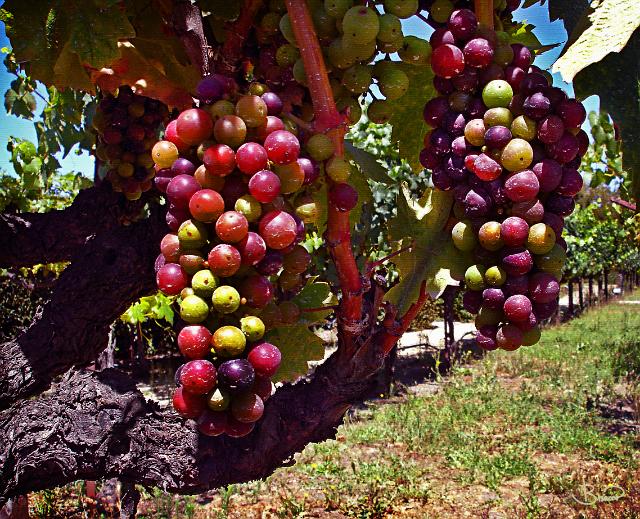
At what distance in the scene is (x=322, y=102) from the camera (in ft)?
3.03

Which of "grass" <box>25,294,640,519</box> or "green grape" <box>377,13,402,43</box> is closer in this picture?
"green grape" <box>377,13,402,43</box>

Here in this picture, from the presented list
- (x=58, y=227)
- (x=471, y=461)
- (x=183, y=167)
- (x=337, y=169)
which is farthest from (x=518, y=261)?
(x=471, y=461)

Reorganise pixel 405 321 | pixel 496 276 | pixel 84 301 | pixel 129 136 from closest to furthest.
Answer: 1. pixel 496 276
2. pixel 405 321
3. pixel 84 301
4. pixel 129 136

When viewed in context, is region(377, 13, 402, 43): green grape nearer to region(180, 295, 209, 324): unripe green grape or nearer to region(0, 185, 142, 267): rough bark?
region(180, 295, 209, 324): unripe green grape

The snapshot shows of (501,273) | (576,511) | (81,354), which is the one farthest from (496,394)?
(501,273)

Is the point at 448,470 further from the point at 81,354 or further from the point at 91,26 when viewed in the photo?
the point at 91,26

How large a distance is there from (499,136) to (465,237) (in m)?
0.17

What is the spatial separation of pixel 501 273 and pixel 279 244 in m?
0.35

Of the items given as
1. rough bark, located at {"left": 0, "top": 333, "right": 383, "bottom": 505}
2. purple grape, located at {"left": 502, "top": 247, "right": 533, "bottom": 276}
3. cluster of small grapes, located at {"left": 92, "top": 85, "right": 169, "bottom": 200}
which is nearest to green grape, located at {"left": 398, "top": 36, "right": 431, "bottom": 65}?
purple grape, located at {"left": 502, "top": 247, "right": 533, "bottom": 276}

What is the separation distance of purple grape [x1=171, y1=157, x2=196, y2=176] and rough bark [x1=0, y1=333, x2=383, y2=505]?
20.1 inches

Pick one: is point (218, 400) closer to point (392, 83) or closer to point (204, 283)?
point (204, 283)

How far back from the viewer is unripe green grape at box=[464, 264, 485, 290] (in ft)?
3.19

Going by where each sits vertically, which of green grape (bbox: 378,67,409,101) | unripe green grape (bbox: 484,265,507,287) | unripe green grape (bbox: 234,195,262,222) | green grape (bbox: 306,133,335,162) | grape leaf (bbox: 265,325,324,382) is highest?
green grape (bbox: 378,67,409,101)

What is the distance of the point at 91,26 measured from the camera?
1173 millimetres
